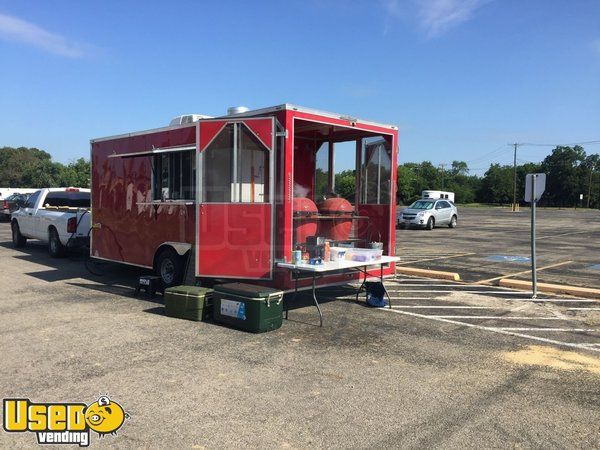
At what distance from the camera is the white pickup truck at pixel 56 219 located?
1305 centimetres

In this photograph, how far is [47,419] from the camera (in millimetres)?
4039

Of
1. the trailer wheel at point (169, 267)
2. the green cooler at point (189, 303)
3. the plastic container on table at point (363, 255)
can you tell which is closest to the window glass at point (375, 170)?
the plastic container on table at point (363, 255)

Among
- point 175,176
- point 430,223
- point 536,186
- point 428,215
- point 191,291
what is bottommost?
point 191,291

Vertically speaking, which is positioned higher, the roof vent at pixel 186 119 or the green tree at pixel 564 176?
the green tree at pixel 564 176

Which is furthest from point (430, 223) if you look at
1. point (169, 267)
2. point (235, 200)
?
point (235, 200)

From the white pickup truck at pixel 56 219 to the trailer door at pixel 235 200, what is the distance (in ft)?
22.0

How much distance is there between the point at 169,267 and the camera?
905 cm

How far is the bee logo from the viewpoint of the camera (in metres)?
3.87

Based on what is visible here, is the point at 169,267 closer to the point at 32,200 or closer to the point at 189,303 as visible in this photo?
the point at 189,303

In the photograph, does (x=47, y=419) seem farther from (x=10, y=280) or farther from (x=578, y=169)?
(x=578, y=169)

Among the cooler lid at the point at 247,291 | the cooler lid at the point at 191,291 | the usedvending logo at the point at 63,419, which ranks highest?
the cooler lid at the point at 247,291

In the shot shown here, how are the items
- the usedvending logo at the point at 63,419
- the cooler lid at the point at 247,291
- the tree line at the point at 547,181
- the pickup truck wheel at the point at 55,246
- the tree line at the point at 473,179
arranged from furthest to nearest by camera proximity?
the tree line at the point at 547,181 < the tree line at the point at 473,179 < the pickup truck wheel at the point at 55,246 < the cooler lid at the point at 247,291 < the usedvending logo at the point at 63,419

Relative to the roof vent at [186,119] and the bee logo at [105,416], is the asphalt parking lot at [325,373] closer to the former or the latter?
the bee logo at [105,416]

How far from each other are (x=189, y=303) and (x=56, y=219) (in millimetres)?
8478
